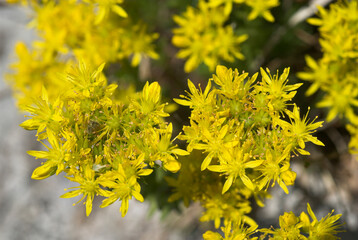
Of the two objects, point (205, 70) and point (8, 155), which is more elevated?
point (205, 70)

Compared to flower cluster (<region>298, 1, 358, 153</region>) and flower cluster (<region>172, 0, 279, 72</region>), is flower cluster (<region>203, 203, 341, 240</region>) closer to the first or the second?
flower cluster (<region>298, 1, 358, 153</region>)

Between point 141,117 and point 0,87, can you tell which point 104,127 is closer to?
point 141,117

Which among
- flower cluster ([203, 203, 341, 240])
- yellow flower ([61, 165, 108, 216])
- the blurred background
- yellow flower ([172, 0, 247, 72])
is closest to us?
yellow flower ([61, 165, 108, 216])

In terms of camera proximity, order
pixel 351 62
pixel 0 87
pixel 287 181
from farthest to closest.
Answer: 1. pixel 0 87
2. pixel 351 62
3. pixel 287 181

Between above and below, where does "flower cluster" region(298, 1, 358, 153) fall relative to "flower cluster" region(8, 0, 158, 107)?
above

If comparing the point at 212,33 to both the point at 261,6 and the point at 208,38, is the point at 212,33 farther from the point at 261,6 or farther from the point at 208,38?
the point at 261,6

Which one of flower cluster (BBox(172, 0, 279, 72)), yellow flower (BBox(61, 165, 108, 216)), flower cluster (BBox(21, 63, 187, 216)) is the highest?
flower cluster (BBox(172, 0, 279, 72))

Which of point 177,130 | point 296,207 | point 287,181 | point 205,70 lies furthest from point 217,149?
point 296,207

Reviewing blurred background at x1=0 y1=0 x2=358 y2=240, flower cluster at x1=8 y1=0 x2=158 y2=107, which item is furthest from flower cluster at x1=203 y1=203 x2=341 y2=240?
flower cluster at x1=8 y1=0 x2=158 y2=107
